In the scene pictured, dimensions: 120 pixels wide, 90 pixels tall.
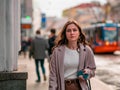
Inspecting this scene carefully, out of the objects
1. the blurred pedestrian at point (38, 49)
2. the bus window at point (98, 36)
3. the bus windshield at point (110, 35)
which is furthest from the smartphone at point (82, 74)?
the bus windshield at point (110, 35)

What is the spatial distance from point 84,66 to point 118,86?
8186mm

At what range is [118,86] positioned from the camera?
1319 cm

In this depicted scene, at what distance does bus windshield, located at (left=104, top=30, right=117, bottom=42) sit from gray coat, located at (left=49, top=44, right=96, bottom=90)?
32.0 meters

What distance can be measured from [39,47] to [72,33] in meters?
8.52

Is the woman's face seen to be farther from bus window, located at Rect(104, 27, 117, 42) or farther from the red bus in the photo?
bus window, located at Rect(104, 27, 117, 42)

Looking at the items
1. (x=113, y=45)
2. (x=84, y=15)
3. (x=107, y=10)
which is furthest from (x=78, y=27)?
(x=84, y=15)

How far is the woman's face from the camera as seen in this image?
5223 mm

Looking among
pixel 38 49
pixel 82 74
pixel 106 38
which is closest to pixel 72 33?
pixel 82 74

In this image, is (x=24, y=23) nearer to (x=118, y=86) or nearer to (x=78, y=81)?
(x=118, y=86)

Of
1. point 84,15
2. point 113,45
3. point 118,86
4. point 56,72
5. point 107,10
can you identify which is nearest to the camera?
point 56,72

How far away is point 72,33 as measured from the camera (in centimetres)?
521

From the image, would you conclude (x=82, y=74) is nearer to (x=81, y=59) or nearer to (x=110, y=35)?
(x=81, y=59)

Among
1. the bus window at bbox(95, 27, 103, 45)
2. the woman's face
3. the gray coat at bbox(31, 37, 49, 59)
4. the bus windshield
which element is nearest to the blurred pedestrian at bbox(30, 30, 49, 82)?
the gray coat at bbox(31, 37, 49, 59)

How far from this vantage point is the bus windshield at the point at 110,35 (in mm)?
37188
